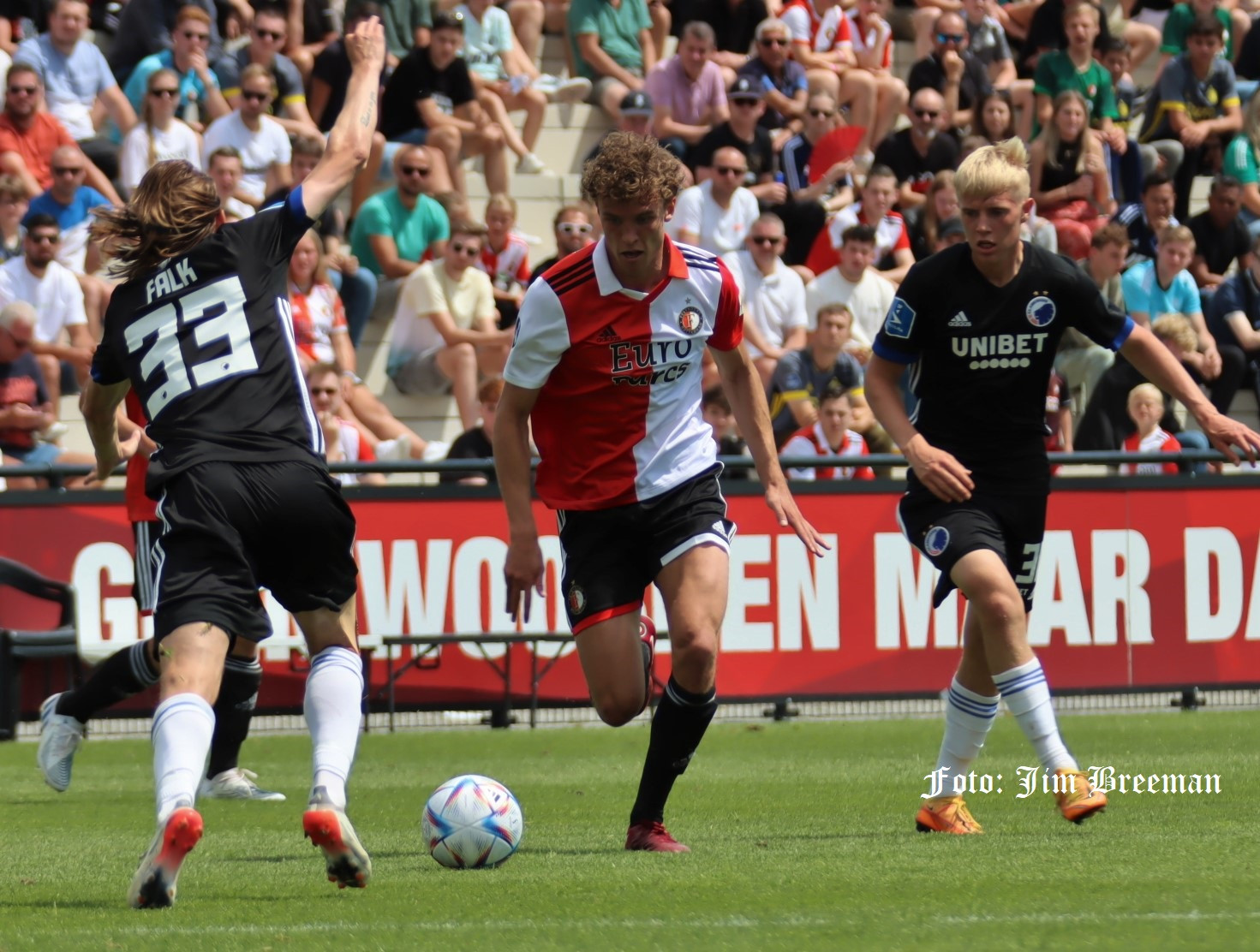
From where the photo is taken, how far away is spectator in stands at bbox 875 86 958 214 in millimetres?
17734

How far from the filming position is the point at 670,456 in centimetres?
678

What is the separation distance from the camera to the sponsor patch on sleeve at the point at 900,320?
23.6 feet

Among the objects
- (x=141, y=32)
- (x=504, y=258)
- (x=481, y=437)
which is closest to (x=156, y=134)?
(x=141, y=32)

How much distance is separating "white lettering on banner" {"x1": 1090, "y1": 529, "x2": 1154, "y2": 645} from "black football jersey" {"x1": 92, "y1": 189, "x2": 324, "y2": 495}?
8294mm

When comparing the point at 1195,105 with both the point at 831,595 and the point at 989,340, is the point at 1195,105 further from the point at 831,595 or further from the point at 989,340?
the point at 989,340

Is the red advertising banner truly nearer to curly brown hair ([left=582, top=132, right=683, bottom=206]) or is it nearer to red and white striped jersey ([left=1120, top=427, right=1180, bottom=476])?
red and white striped jersey ([left=1120, top=427, right=1180, bottom=476])

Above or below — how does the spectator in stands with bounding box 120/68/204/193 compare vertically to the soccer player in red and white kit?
above

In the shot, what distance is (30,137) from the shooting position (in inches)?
593

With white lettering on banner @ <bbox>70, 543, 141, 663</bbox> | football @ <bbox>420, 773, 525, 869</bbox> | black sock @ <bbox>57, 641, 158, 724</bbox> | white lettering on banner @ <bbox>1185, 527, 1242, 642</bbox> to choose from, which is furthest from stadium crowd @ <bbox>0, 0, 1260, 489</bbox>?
football @ <bbox>420, 773, 525, 869</bbox>

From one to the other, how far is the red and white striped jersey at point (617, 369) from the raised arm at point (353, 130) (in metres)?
0.89

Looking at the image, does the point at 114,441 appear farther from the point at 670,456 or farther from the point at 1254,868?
the point at 1254,868

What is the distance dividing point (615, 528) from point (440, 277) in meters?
8.60

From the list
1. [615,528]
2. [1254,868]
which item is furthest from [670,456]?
[1254,868]

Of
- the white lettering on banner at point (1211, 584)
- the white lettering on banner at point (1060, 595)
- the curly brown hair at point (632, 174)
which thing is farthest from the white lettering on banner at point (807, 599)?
the curly brown hair at point (632, 174)
